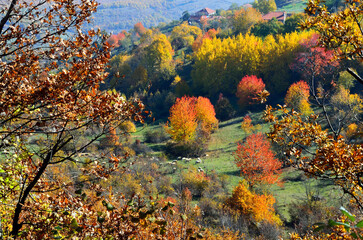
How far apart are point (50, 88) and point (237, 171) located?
3155 centimetres

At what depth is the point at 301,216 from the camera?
22.6 metres

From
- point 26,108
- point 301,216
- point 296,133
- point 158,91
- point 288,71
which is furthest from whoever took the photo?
point 158,91

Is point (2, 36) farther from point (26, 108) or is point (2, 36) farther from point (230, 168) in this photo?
point (230, 168)

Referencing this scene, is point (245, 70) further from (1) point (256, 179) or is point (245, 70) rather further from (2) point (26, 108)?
(2) point (26, 108)

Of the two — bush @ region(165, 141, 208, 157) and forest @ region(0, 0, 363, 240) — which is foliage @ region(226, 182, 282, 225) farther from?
bush @ region(165, 141, 208, 157)

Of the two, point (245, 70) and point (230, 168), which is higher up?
point (245, 70)

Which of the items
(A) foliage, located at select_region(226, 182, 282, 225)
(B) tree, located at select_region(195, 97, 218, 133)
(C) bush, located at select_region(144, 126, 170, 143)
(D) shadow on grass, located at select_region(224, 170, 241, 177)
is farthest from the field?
(A) foliage, located at select_region(226, 182, 282, 225)

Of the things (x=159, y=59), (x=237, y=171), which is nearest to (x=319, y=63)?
(x=237, y=171)

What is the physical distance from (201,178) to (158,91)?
40.5 meters

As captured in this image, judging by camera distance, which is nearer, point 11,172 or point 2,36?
point 2,36

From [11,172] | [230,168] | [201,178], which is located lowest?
[230,168]

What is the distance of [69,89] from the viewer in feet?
16.6

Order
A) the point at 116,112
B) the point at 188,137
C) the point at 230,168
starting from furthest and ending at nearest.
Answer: the point at 188,137
the point at 230,168
the point at 116,112

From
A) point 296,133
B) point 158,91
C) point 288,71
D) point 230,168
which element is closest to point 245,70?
point 288,71
